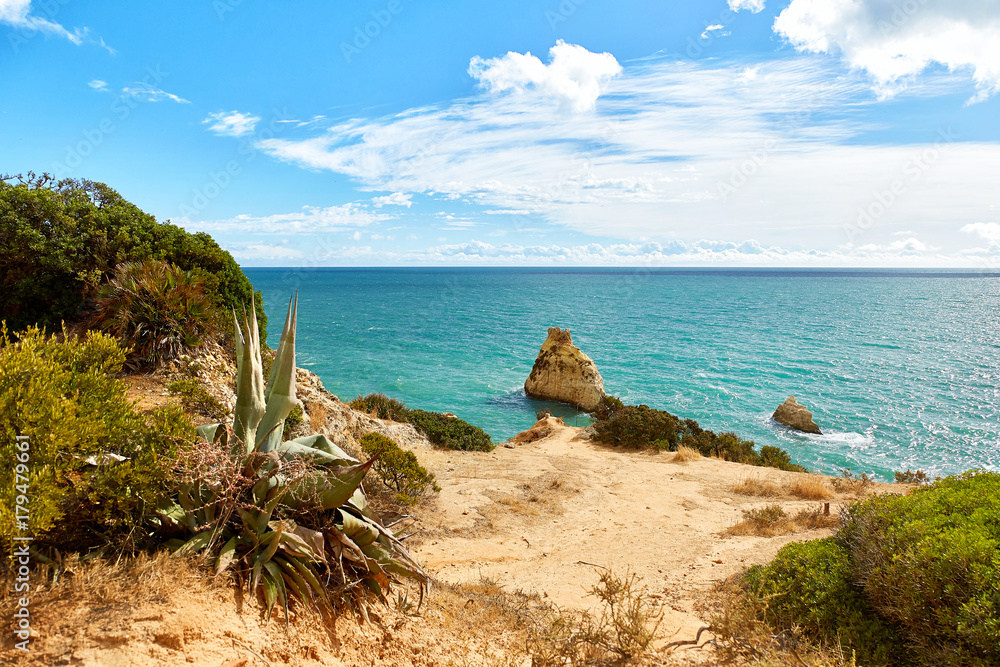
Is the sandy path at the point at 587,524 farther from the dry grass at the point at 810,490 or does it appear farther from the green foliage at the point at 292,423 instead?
the green foliage at the point at 292,423

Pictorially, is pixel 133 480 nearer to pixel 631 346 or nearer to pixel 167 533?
pixel 167 533

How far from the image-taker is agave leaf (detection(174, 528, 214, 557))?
3.43 meters

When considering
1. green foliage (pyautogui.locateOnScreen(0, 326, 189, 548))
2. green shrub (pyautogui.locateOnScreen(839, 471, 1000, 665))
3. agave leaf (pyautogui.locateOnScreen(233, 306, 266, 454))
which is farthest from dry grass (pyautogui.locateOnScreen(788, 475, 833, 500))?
green foliage (pyautogui.locateOnScreen(0, 326, 189, 548))

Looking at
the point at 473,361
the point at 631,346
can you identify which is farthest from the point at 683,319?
the point at 473,361

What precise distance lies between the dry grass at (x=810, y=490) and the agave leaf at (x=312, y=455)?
10186 millimetres

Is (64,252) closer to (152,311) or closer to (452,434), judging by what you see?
(152,311)

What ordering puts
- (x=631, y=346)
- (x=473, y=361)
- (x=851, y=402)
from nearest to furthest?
(x=851, y=402) → (x=473, y=361) → (x=631, y=346)

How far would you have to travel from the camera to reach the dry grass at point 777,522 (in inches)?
324

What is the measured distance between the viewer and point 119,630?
2.88 m

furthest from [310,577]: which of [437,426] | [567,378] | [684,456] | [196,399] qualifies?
[567,378]

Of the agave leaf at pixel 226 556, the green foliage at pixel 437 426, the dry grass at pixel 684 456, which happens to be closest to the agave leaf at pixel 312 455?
A: the agave leaf at pixel 226 556

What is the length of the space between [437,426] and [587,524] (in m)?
7.61

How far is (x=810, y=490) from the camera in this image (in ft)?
34.5

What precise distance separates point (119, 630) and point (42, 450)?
116cm
